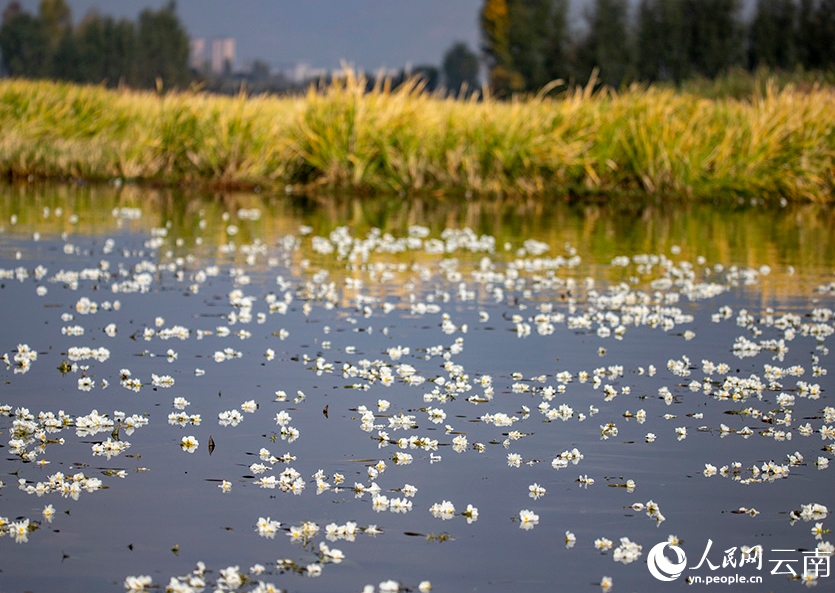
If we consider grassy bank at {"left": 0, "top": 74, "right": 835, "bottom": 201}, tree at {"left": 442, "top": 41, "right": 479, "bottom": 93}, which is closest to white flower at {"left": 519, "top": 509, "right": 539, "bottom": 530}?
grassy bank at {"left": 0, "top": 74, "right": 835, "bottom": 201}

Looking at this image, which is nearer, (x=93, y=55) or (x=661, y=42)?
(x=661, y=42)

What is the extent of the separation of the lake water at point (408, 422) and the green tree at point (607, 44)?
6617cm

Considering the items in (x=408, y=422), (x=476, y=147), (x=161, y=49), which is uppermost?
(x=161, y=49)

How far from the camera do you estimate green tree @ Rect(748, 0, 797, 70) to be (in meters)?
76.0

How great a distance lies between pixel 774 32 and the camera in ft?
251

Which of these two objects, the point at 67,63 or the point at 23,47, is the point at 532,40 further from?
the point at 23,47

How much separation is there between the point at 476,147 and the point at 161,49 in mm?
84777

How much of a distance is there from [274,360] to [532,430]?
2.36 meters

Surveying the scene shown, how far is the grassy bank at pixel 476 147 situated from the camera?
24859mm

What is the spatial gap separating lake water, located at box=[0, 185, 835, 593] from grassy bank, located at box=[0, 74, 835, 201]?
37.3ft

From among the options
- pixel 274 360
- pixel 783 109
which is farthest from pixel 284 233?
pixel 783 109

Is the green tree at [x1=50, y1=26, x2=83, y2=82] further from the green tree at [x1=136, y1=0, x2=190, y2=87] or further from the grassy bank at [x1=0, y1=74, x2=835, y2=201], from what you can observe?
the grassy bank at [x1=0, y1=74, x2=835, y2=201]

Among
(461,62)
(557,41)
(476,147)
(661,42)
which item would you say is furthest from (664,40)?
(461,62)

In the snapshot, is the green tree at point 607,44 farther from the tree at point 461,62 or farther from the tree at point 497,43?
the tree at point 461,62
